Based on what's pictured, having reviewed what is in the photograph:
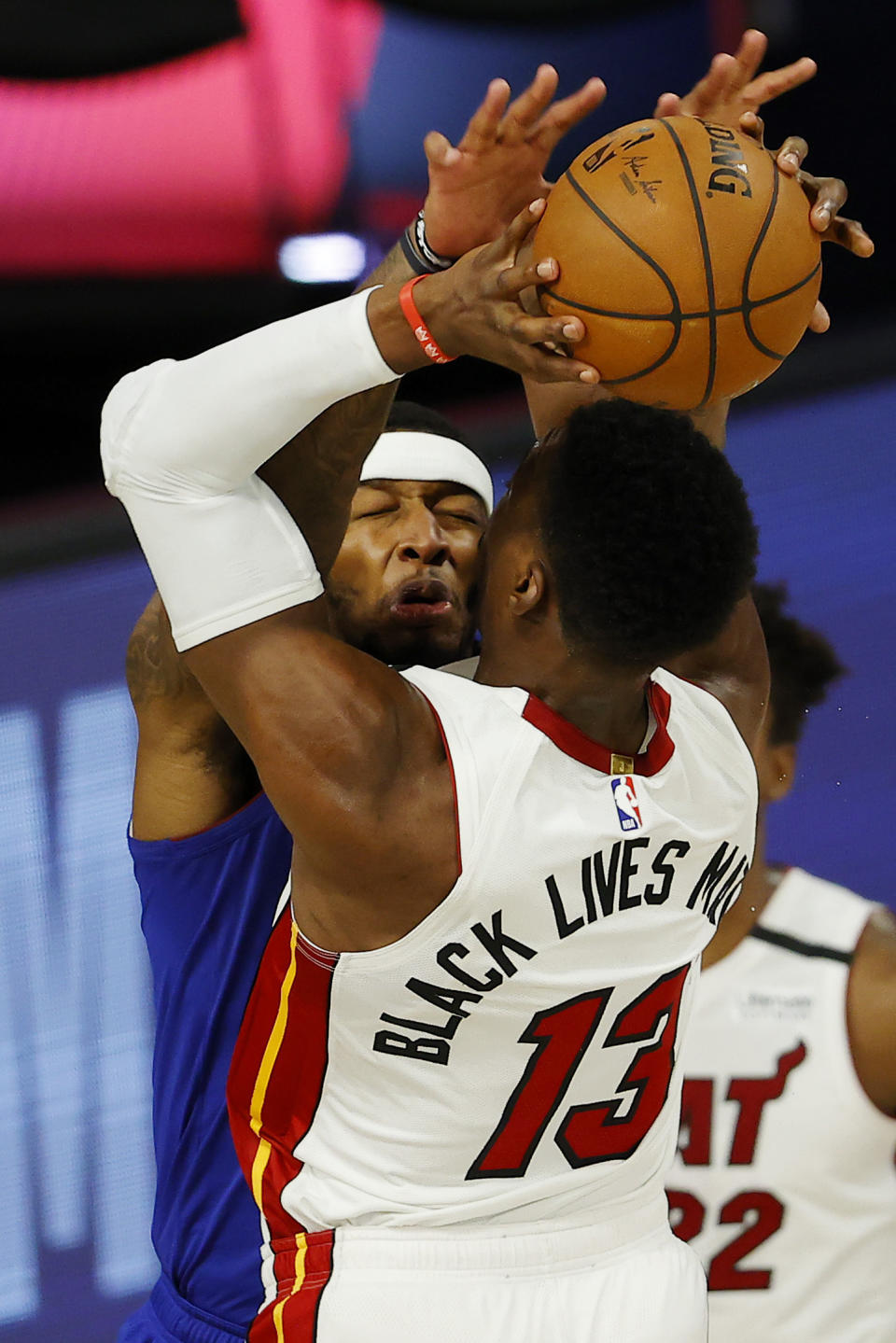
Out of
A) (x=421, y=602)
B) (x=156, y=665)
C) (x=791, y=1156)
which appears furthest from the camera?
(x=791, y=1156)

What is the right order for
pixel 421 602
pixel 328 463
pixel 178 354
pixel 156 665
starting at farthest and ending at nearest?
pixel 178 354 → pixel 421 602 → pixel 156 665 → pixel 328 463

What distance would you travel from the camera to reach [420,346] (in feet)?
6.19

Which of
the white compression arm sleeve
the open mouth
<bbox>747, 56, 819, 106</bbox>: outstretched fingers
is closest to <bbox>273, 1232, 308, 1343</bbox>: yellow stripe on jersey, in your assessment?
the white compression arm sleeve

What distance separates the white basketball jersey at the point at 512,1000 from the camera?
1.97 meters

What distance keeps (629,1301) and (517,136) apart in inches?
61.8

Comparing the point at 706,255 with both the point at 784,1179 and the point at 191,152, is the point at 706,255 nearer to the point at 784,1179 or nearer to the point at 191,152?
the point at 784,1179

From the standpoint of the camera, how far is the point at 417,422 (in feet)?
10.0

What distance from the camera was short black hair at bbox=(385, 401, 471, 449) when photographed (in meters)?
3.00

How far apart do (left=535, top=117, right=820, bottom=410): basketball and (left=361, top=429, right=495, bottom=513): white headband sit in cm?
82

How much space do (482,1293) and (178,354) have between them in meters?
3.51

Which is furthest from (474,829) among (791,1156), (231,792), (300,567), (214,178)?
(214,178)

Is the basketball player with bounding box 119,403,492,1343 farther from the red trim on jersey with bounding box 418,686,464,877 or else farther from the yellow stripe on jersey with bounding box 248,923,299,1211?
the red trim on jersey with bounding box 418,686,464,877

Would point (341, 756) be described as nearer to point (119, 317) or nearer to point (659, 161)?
point (659, 161)

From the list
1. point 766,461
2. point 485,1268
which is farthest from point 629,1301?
point 766,461
